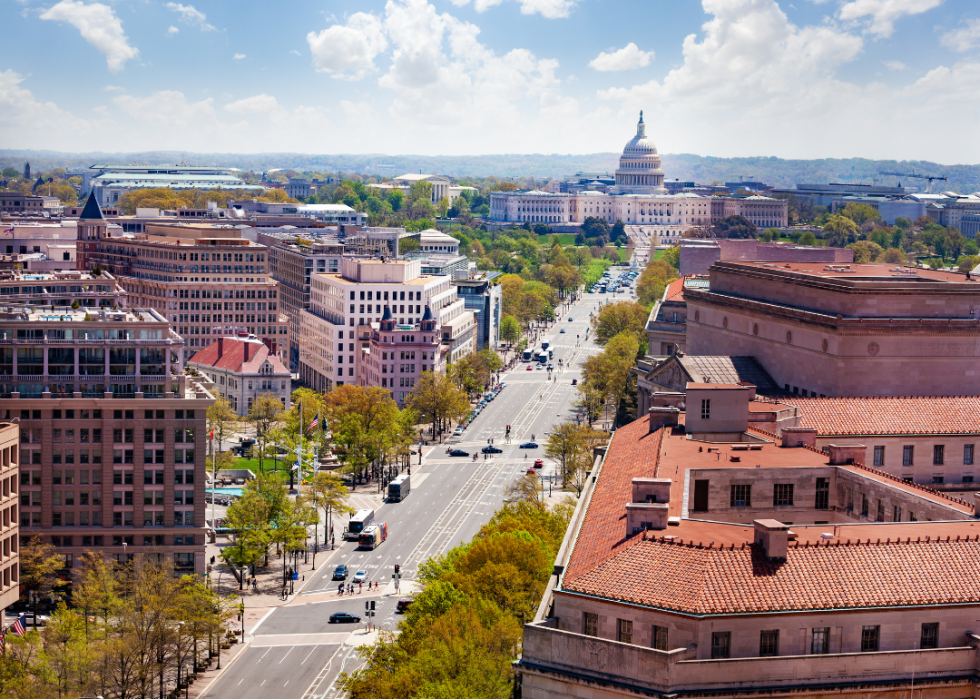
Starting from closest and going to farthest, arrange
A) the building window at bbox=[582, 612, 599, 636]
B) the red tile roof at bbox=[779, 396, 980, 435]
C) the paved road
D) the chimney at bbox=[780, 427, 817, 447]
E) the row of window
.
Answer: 1. the row of window
2. the building window at bbox=[582, 612, 599, 636]
3. the chimney at bbox=[780, 427, 817, 447]
4. the red tile roof at bbox=[779, 396, 980, 435]
5. the paved road

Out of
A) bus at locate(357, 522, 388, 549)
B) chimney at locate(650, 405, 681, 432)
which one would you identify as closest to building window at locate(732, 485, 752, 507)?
chimney at locate(650, 405, 681, 432)

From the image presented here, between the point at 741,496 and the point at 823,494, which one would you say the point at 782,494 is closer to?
the point at 741,496

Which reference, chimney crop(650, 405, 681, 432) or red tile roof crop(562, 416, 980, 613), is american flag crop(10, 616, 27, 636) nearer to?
chimney crop(650, 405, 681, 432)

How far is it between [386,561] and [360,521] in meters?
12.5

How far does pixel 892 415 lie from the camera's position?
81688mm

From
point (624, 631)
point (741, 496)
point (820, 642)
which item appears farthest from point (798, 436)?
point (624, 631)

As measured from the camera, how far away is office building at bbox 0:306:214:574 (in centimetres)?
10844

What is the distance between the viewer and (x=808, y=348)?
10394cm

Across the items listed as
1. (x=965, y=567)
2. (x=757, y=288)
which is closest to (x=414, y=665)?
(x=965, y=567)

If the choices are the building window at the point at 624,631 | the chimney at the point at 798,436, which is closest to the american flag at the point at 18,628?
the chimney at the point at 798,436

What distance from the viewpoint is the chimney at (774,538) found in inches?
1918

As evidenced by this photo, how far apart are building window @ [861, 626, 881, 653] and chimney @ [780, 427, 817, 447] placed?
24856 millimetres

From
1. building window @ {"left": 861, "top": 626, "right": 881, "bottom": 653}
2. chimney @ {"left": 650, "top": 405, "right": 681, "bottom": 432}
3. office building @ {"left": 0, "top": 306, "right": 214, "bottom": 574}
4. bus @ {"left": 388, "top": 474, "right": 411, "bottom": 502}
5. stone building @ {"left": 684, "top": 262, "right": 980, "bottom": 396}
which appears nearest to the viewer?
building window @ {"left": 861, "top": 626, "right": 881, "bottom": 653}

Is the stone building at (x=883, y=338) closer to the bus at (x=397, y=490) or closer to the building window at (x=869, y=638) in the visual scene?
the bus at (x=397, y=490)
